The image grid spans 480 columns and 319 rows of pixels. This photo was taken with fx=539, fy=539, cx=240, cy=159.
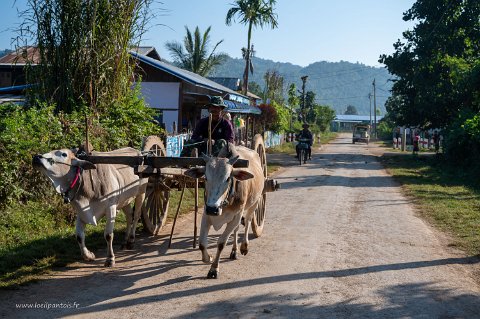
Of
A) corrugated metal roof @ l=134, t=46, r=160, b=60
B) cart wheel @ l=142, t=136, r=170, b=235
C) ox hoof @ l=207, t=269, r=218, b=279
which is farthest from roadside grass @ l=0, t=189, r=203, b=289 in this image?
corrugated metal roof @ l=134, t=46, r=160, b=60

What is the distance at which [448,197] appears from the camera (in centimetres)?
1442

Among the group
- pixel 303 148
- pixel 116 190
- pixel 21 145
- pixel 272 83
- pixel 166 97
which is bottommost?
pixel 116 190

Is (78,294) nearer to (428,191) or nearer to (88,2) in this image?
(88,2)

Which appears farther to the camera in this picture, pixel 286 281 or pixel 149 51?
pixel 149 51

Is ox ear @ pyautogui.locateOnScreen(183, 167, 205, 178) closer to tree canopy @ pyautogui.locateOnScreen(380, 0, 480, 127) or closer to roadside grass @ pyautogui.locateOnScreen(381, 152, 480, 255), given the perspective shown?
roadside grass @ pyautogui.locateOnScreen(381, 152, 480, 255)

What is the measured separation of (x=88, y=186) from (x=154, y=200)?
2513 mm

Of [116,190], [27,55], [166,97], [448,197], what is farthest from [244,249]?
[166,97]

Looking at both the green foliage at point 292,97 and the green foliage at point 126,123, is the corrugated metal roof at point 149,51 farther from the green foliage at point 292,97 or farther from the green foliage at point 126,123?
the green foliage at point 292,97

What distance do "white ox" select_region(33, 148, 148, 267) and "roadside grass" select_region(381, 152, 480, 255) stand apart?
524cm

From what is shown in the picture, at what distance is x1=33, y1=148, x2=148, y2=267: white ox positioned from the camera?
6187 mm

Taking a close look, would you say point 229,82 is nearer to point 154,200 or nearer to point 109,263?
point 154,200

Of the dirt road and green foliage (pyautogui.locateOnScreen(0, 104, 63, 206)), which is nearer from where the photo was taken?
the dirt road

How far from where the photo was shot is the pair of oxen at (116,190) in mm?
6035

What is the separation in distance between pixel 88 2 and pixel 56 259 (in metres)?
6.42
